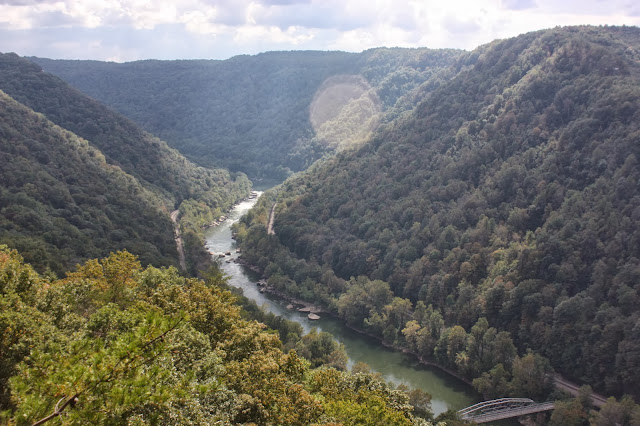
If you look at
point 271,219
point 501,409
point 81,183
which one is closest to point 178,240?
point 81,183

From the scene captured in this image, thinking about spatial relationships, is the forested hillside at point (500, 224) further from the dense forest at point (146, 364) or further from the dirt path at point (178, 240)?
the dense forest at point (146, 364)

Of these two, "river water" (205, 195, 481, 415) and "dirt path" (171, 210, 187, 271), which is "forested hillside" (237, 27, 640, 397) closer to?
"river water" (205, 195, 481, 415)

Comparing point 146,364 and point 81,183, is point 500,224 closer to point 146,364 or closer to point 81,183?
point 81,183

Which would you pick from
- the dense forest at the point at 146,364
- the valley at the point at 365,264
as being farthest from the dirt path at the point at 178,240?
the dense forest at the point at 146,364

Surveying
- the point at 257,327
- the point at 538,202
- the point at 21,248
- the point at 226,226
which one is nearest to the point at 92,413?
the point at 257,327

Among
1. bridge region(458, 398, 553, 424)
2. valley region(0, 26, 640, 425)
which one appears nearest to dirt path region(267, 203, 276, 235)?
valley region(0, 26, 640, 425)

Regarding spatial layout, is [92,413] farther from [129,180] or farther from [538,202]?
[129,180]

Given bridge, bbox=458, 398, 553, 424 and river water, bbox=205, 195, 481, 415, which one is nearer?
bridge, bbox=458, 398, 553, 424
